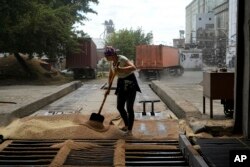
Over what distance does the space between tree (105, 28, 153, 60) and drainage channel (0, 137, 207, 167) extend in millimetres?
63007

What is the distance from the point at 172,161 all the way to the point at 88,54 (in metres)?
32.4

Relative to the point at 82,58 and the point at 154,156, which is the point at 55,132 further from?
the point at 82,58

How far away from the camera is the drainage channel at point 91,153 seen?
7.12 m

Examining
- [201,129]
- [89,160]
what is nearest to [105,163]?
[89,160]

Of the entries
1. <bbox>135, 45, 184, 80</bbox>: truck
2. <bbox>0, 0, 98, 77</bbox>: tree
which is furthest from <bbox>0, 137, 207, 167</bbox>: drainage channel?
<bbox>135, 45, 184, 80</bbox>: truck

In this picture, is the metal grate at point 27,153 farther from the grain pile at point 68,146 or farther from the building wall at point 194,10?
the building wall at point 194,10

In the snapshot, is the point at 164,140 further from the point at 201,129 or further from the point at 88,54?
the point at 88,54

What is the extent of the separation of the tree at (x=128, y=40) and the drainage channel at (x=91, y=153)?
63.0 metres

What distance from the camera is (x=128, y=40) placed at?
7669cm

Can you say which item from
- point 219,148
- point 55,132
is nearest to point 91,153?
point 55,132

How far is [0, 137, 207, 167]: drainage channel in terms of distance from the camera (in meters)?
7.12

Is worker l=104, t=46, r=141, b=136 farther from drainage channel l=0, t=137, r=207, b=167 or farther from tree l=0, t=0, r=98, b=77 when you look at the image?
tree l=0, t=0, r=98, b=77

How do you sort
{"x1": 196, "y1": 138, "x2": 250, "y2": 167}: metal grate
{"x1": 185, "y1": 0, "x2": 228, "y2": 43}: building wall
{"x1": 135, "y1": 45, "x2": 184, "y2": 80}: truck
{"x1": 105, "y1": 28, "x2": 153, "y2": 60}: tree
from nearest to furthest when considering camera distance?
{"x1": 196, "y1": 138, "x2": 250, "y2": 167}: metal grate
{"x1": 135, "y1": 45, "x2": 184, "y2": 80}: truck
{"x1": 105, "y1": 28, "x2": 153, "y2": 60}: tree
{"x1": 185, "y1": 0, "x2": 228, "y2": 43}: building wall

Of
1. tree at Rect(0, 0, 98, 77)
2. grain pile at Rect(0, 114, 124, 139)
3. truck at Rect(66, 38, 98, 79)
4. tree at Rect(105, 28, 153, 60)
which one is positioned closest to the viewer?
grain pile at Rect(0, 114, 124, 139)
